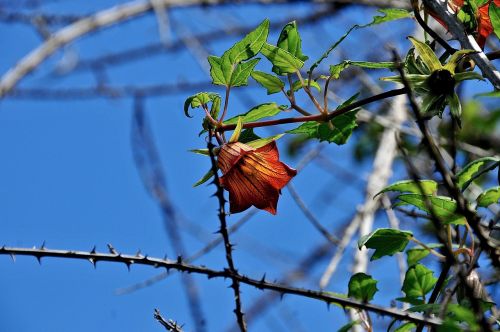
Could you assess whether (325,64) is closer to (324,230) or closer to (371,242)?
(324,230)

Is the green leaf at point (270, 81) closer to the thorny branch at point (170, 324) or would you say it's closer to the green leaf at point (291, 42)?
the green leaf at point (291, 42)

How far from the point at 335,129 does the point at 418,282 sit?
0.21m

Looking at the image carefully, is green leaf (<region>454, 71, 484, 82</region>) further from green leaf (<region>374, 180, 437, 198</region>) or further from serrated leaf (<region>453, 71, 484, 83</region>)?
green leaf (<region>374, 180, 437, 198</region>)

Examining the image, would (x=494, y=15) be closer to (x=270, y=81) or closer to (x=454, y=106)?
(x=454, y=106)

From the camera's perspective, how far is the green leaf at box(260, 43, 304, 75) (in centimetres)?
86

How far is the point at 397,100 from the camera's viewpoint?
6.87 ft

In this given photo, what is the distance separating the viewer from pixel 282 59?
866 millimetres

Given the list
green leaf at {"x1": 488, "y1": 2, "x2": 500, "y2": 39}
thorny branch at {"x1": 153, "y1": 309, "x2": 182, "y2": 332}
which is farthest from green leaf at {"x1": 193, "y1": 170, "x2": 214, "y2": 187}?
green leaf at {"x1": 488, "y1": 2, "x2": 500, "y2": 39}

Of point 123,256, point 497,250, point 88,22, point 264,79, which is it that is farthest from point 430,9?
Answer: point 88,22

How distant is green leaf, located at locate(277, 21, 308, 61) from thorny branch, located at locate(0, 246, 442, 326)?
12.0 inches

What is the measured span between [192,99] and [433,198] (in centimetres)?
30

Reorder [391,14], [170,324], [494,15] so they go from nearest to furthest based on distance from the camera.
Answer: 1. [170,324]
2. [494,15]
3. [391,14]

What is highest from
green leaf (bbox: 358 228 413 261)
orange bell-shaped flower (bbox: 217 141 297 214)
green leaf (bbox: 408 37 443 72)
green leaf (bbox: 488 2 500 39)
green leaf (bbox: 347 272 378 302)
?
orange bell-shaped flower (bbox: 217 141 297 214)

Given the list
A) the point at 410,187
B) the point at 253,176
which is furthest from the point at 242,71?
the point at 410,187
